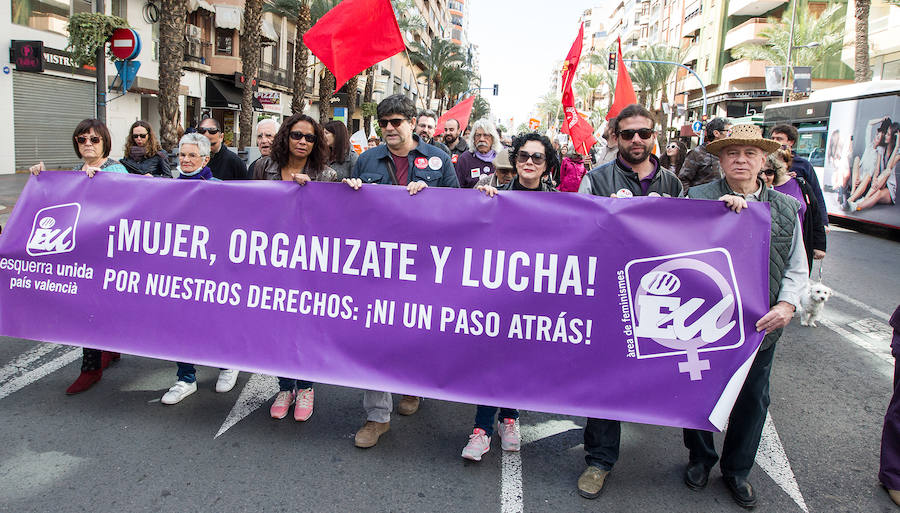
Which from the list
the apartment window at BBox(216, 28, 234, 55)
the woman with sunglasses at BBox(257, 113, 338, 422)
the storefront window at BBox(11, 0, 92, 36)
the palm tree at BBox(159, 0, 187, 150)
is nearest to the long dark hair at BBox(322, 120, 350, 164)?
the woman with sunglasses at BBox(257, 113, 338, 422)

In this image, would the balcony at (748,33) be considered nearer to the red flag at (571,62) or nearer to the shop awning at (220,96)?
the shop awning at (220,96)

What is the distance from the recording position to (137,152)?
5.42m

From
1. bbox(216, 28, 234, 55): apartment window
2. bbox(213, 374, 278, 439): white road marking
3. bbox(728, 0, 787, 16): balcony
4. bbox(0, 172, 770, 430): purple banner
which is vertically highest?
bbox(728, 0, 787, 16): balcony

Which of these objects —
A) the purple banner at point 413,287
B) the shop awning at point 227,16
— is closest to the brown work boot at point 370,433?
the purple banner at point 413,287

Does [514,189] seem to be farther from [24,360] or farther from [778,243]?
[24,360]

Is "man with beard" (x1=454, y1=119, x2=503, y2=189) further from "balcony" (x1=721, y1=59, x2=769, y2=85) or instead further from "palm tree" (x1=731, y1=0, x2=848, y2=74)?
"balcony" (x1=721, y1=59, x2=769, y2=85)

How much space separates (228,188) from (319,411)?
4.91 feet

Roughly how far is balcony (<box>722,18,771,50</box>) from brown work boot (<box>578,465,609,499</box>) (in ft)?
148

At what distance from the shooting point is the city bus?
46.5ft

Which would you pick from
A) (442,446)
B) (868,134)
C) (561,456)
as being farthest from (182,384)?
(868,134)

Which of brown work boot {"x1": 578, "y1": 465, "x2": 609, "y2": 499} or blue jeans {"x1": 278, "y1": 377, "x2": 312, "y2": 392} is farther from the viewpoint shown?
blue jeans {"x1": 278, "y1": 377, "x2": 312, "y2": 392}

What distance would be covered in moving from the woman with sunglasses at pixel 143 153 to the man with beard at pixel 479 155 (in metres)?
2.97

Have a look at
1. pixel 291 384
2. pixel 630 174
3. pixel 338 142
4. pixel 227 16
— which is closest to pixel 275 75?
pixel 227 16

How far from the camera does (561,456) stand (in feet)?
12.1
